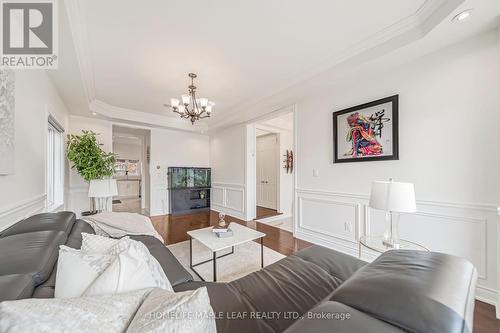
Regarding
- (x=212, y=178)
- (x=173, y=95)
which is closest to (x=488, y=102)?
(x=173, y=95)

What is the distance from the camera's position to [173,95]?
11.6 feet

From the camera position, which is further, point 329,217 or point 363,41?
point 329,217

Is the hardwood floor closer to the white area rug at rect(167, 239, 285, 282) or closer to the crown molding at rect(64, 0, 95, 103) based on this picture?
the white area rug at rect(167, 239, 285, 282)

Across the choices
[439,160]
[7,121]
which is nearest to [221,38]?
[7,121]

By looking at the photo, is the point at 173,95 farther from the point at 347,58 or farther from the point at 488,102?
the point at 488,102

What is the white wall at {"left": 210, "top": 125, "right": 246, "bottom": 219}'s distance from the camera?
189 inches

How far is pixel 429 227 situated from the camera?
207 cm

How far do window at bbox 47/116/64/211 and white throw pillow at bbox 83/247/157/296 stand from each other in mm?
3143

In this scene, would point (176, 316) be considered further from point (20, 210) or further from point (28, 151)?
point (28, 151)

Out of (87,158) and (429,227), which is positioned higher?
(87,158)

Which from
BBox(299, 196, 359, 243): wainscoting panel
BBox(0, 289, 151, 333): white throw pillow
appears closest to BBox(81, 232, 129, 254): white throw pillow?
BBox(0, 289, 151, 333): white throw pillow

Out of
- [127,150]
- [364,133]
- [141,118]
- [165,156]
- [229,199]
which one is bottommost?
[229,199]

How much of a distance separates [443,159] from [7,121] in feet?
12.4

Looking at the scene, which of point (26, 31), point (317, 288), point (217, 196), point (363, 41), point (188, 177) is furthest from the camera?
point (217, 196)
